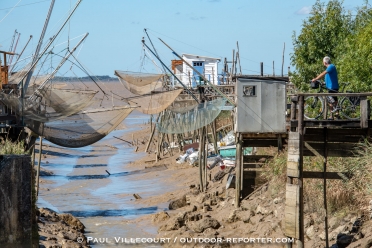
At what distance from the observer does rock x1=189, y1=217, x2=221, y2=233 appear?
585 inches

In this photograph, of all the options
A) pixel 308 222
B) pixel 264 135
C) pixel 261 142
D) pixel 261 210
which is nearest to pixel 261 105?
pixel 264 135

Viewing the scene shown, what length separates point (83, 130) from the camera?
63.3 feet

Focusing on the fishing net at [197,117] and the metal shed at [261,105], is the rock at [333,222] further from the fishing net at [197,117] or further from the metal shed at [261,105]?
the fishing net at [197,117]

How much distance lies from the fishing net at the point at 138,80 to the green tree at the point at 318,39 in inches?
265

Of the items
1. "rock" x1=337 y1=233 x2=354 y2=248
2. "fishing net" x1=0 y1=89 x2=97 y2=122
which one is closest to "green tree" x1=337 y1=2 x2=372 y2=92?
"rock" x1=337 y1=233 x2=354 y2=248

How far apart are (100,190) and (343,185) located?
42.5 ft

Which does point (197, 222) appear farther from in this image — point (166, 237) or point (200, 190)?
point (200, 190)

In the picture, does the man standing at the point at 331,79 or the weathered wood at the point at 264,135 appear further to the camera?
the weathered wood at the point at 264,135

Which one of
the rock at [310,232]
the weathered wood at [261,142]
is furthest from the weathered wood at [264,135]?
the rock at [310,232]


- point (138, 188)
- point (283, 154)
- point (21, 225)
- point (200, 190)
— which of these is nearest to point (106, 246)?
point (283, 154)

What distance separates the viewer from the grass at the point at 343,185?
485 inches

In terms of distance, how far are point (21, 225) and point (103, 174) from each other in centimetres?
2155

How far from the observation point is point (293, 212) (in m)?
11.1

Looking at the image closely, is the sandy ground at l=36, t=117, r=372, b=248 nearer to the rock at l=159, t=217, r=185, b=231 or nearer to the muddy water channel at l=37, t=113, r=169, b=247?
the rock at l=159, t=217, r=185, b=231
